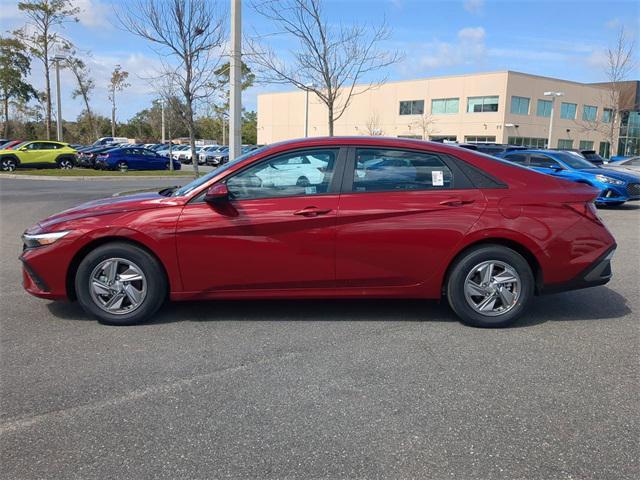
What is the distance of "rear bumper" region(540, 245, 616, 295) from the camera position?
479 cm

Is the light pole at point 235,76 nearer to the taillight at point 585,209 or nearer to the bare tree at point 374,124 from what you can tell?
the taillight at point 585,209

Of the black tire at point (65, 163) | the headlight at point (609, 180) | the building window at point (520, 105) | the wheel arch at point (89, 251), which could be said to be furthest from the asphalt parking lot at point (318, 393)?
the building window at point (520, 105)

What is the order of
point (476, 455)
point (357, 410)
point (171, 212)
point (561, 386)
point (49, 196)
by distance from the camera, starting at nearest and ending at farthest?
1. point (476, 455)
2. point (357, 410)
3. point (561, 386)
4. point (171, 212)
5. point (49, 196)

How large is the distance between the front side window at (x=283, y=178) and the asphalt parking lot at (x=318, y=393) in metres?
1.16

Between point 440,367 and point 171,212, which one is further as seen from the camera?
point 171,212

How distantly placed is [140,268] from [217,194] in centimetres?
93

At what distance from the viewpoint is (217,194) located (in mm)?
4477

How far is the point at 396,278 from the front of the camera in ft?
15.4

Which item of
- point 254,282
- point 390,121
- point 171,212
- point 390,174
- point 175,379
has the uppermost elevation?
point 390,121

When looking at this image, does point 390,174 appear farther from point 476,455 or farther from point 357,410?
point 476,455

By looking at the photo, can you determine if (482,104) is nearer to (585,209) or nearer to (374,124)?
(374,124)

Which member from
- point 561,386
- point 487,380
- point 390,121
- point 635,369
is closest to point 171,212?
point 487,380

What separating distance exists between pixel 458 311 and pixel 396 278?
0.61 meters

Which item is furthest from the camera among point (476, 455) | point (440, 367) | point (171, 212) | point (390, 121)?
point (390, 121)
